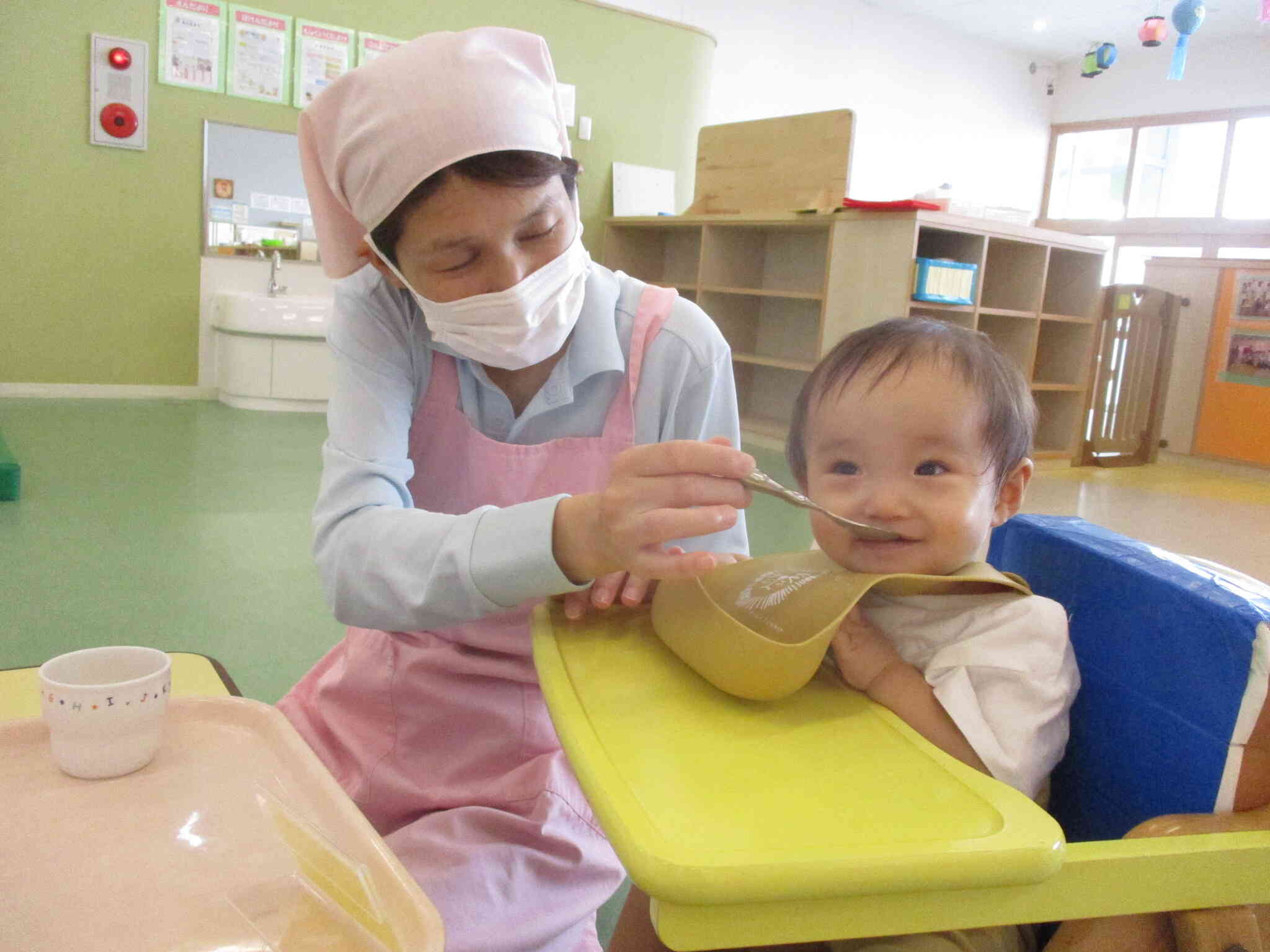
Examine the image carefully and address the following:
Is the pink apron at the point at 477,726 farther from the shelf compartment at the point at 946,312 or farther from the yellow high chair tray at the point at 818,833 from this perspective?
the shelf compartment at the point at 946,312

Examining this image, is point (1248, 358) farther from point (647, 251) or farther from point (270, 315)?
point (270, 315)

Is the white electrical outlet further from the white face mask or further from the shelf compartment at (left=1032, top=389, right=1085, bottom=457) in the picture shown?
the shelf compartment at (left=1032, top=389, right=1085, bottom=457)

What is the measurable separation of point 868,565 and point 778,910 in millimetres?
475

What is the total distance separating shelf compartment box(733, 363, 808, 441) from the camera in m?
5.64

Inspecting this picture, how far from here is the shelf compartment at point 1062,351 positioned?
5.45 meters

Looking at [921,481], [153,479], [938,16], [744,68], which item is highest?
[938,16]

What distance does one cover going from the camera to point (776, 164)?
5230 millimetres

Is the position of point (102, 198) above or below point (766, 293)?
above

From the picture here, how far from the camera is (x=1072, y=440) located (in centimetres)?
559

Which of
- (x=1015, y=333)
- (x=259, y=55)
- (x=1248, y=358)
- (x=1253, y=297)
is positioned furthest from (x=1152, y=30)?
(x=259, y=55)

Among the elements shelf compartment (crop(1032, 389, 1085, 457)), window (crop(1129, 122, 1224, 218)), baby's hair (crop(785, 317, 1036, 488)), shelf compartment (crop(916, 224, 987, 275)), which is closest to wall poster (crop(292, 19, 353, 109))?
shelf compartment (crop(916, 224, 987, 275))

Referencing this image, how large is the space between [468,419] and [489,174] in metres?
0.28

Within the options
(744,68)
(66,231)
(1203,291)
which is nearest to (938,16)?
(744,68)

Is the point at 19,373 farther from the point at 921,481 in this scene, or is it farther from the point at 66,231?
the point at 921,481
